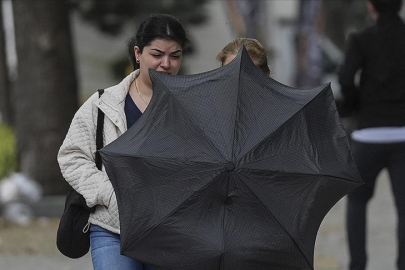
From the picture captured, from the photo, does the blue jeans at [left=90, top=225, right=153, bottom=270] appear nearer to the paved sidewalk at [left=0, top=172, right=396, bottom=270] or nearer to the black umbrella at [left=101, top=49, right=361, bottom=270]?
the black umbrella at [left=101, top=49, right=361, bottom=270]

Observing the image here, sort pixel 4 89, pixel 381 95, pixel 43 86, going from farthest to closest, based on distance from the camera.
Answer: pixel 4 89, pixel 43 86, pixel 381 95

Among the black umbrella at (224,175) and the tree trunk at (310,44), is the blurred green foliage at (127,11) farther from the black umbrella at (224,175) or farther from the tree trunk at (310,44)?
the black umbrella at (224,175)

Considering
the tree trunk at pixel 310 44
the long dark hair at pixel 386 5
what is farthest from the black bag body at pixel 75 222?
the tree trunk at pixel 310 44

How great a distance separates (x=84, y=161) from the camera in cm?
374

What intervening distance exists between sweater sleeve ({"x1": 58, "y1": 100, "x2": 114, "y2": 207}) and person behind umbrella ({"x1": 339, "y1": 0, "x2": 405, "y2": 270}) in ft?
7.43

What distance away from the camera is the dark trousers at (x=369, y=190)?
5.53m

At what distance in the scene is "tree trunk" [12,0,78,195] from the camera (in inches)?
393

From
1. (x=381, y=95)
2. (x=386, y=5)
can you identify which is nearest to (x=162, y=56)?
(x=381, y=95)

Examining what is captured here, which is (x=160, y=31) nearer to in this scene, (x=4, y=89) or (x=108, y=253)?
(x=108, y=253)

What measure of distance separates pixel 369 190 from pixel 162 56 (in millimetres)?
2414

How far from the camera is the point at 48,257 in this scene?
778cm

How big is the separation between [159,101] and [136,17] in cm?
1629

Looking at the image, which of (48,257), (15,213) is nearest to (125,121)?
(48,257)

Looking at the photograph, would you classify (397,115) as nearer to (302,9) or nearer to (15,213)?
(15,213)
